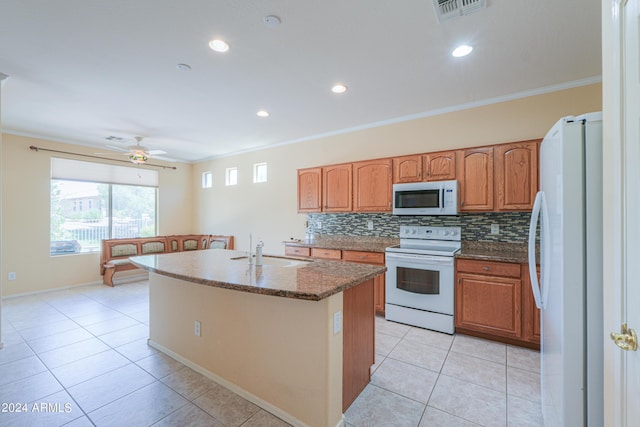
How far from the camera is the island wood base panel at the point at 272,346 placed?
160 cm

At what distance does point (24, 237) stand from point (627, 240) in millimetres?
6961

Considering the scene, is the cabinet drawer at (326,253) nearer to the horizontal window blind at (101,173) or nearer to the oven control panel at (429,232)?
the oven control panel at (429,232)

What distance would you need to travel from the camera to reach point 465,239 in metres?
3.37

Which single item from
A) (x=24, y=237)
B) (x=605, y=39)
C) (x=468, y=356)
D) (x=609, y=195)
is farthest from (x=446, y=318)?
(x=24, y=237)

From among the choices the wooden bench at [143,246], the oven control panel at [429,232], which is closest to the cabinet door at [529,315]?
the oven control panel at [429,232]

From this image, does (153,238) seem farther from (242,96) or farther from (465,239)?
(465,239)

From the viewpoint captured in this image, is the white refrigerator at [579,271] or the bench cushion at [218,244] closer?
the white refrigerator at [579,271]

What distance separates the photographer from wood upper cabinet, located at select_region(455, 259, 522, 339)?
2.61 metres

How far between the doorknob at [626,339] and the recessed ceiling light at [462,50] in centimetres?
222

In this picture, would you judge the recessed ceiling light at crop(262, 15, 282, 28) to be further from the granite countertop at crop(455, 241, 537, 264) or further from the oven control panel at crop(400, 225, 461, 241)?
the oven control panel at crop(400, 225, 461, 241)

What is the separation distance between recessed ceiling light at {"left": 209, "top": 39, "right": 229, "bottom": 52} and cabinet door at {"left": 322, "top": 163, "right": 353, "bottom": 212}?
2.25 meters

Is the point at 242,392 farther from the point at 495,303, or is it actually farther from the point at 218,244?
the point at 218,244

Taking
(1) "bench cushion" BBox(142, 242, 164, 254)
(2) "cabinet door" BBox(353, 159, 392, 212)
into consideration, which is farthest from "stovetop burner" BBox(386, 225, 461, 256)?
(1) "bench cushion" BBox(142, 242, 164, 254)

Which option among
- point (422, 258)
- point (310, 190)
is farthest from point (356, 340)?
point (310, 190)
